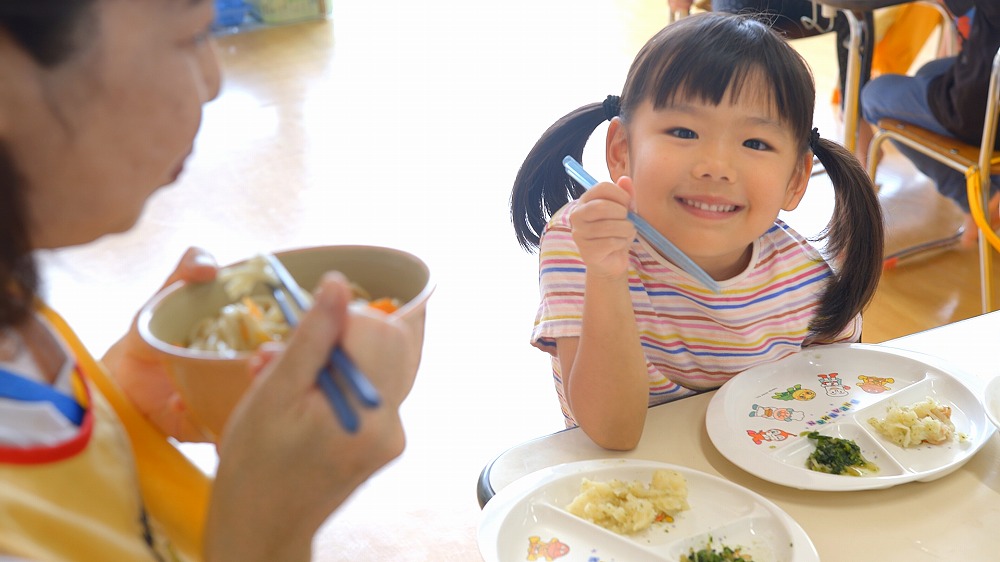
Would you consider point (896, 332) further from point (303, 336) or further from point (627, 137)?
point (303, 336)

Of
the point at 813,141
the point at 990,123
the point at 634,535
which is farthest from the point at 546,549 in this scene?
the point at 990,123

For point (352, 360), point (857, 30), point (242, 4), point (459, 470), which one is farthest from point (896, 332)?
point (242, 4)

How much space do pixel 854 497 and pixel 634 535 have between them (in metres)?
0.24

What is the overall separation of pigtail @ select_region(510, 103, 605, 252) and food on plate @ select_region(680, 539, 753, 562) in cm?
64

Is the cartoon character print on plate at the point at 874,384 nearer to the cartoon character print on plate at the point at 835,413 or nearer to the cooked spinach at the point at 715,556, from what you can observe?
the cartoon character print on plate at the point at 835,413

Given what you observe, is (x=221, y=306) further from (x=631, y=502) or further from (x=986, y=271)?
(x=986, y=271)

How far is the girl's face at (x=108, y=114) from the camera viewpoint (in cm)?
54

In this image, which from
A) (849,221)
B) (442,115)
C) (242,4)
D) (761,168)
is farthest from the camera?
(242,4)

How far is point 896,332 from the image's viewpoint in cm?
272

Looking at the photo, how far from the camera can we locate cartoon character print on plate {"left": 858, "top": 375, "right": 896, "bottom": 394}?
120cm

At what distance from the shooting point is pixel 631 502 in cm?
97

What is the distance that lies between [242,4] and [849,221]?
543 cm

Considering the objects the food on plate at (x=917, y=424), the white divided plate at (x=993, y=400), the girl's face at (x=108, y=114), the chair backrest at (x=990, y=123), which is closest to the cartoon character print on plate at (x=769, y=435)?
the food on plate at (x=917, y=424)

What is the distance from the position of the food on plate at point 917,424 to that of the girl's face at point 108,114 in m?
0.84
